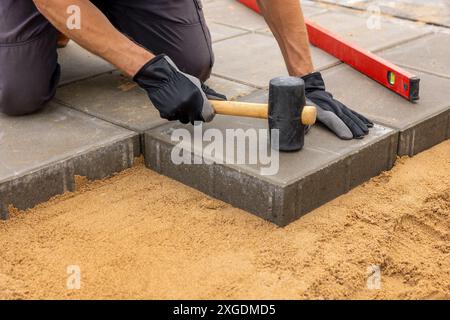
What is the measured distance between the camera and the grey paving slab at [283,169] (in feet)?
8.18

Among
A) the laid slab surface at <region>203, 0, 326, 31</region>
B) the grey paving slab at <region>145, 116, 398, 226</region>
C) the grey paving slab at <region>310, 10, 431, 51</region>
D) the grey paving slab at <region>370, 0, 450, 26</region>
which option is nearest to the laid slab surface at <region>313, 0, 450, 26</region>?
the grey paving slab at <region>370, 0, 450, 26</region>

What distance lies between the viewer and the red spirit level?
123 inches

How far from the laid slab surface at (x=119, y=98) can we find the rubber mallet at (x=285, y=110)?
0.47m

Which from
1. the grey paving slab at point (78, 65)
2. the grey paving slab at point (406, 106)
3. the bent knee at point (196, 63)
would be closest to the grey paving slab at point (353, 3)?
the grey paving slab at point (406, 106)

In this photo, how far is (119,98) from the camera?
322 centimetres

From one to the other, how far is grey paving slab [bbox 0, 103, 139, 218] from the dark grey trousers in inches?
4.9

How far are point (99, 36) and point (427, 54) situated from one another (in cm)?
192

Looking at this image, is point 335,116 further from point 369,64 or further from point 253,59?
point 253,59
